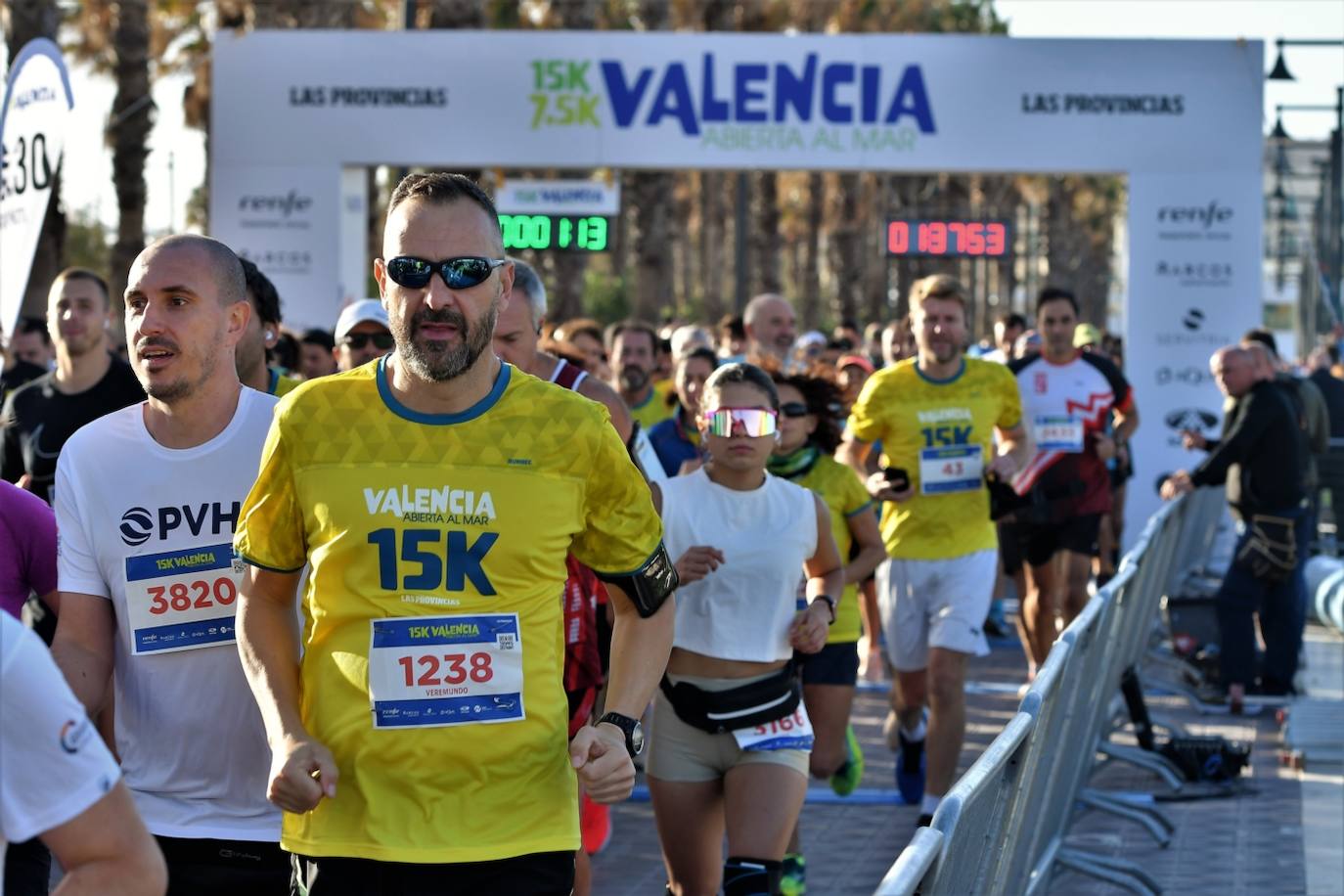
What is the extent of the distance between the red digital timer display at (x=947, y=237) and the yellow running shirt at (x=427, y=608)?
14.2 m

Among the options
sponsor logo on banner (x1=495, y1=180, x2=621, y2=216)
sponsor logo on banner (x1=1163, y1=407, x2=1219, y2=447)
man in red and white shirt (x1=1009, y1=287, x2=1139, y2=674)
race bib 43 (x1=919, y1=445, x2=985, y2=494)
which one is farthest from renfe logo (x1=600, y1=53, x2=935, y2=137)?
race bib 43 (x1=919, y1=445, x2=985, y2=494)

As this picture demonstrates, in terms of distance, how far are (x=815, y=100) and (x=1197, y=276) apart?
3.83m

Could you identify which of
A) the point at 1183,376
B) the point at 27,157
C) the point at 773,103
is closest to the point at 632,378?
the point at 27,157

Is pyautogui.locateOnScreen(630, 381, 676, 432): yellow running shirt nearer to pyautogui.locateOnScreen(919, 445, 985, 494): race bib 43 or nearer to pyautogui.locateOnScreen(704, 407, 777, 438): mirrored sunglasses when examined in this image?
pyautogui.locateOnScreen(919, 445, 985, 494): race bib 43

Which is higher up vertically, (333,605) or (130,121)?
(130,121)

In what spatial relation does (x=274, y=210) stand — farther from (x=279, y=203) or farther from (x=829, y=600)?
(x=829, y=600)

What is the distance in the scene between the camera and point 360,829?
11.4ft

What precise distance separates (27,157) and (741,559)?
2691 mm

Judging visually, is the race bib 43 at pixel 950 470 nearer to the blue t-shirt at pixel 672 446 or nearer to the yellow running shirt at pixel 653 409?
the blue t-shirt at pixel 672 446

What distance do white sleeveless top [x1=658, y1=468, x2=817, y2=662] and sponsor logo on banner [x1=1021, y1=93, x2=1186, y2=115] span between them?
12.6 metres

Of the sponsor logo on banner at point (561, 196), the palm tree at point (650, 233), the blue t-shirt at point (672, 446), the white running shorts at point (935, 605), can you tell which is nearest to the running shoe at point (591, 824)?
the blue t-shirt at point (672, 446)

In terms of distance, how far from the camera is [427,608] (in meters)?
3.47

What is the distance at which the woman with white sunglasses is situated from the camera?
574cm

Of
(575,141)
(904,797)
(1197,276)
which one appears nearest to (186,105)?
(575,141)
